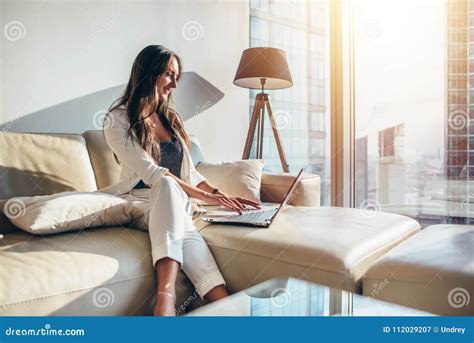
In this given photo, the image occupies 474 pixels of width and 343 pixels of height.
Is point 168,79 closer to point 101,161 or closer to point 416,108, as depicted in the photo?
point 101,161

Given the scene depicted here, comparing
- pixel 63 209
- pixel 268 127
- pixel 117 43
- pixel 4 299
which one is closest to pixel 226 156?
pixel 268 127

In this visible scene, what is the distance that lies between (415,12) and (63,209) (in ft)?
8.43

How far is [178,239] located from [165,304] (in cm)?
23

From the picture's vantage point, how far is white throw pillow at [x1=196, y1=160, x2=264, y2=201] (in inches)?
76.3

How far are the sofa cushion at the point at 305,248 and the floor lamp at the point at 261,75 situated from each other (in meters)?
1.38

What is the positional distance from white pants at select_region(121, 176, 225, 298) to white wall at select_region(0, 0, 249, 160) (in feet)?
3.36

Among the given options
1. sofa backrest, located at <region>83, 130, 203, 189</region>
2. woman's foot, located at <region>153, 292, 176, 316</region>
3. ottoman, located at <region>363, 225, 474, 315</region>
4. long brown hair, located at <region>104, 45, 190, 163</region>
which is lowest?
woman's foot, located at <region>153, 292, 176, 316</region>

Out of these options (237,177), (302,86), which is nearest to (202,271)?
(237,177)

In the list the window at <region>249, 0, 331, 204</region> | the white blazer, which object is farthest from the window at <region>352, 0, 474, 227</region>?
the white blazer

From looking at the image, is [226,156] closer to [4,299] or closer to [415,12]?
[415,12]

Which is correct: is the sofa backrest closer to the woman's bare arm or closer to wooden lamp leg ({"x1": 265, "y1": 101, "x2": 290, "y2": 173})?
the woman's bare arm

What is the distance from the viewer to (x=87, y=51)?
2.14 metres

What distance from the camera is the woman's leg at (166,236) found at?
1092 millimetres

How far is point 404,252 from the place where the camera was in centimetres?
118
